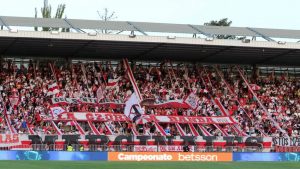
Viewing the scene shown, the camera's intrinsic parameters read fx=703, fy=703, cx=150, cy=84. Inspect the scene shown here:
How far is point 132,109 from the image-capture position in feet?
138

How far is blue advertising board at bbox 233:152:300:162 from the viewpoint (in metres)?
36.5

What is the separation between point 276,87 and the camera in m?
48.8

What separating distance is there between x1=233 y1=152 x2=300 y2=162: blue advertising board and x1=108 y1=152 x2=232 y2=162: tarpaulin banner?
0.59 metres

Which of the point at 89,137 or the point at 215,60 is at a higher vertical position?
the point at 215,60

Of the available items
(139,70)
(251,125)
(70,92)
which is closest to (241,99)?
(251,125)

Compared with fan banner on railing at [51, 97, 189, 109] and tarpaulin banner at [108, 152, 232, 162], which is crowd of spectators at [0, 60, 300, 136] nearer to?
fan banner on railing at [51, 97, 189, 109]

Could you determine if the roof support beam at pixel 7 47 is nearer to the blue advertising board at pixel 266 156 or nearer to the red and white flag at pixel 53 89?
the red and white flag at pixel 53 89

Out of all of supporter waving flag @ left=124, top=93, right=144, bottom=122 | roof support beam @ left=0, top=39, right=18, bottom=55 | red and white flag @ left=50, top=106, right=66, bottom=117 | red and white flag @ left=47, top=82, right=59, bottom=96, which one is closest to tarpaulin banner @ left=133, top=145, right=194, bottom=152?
supporter waving flag @ left=124, top=93, right=144, bottom=122

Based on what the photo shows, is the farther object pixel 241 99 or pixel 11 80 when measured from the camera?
pixel 241 99

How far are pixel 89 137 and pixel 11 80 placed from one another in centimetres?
753

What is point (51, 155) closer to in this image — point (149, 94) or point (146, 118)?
point (146, 118)

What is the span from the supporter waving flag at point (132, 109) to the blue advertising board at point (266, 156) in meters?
7.74

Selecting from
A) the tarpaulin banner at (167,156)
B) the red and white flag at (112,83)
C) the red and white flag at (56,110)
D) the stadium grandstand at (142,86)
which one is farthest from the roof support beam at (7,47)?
the tarpaulin banner at (167,156)

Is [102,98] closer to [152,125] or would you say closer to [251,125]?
[152,125]
